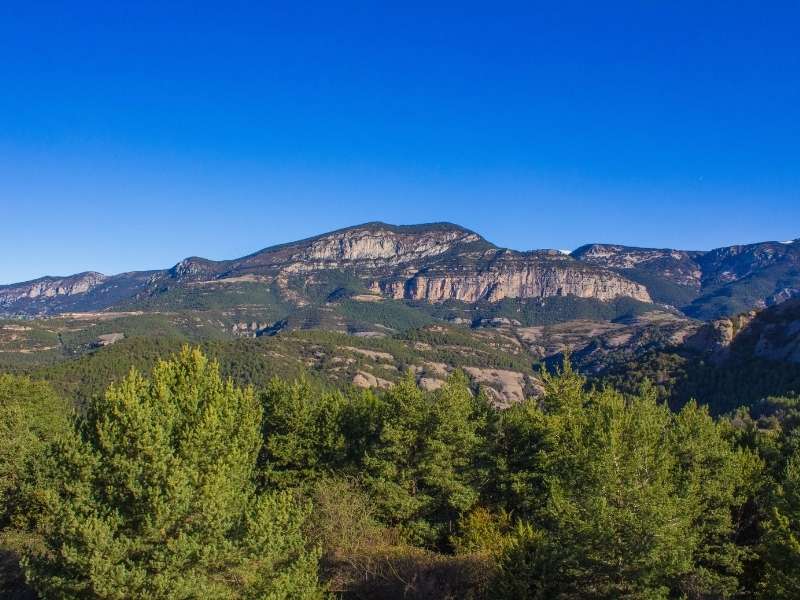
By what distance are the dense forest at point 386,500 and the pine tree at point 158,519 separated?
0.11 metres

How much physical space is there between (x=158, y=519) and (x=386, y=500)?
2006 centimetres

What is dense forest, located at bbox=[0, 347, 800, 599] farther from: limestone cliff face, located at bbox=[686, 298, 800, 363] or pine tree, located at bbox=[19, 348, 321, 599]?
limestone cliff face, located at bbox=[686, 298, 800, 363]

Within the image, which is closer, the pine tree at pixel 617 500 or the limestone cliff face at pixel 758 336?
the pine tree at pixel 617 500

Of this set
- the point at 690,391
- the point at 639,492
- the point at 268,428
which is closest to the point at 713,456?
the point at 639,492

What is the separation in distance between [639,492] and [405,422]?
21.6m

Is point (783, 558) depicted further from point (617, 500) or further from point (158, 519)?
Answer: point (158, 519)

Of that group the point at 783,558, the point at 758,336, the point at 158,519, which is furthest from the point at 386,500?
the point at 758,336

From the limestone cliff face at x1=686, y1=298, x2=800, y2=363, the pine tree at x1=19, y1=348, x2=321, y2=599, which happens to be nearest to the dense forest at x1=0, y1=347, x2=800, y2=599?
the pine tree at x1=19, y1=348, x2=321, y2=599

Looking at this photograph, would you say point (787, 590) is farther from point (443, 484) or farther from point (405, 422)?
point (405, 422)

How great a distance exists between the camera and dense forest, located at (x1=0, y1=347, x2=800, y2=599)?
2455 cm

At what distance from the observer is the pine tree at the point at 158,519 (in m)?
23.4

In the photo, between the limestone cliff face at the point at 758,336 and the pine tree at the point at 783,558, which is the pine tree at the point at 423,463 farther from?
the limestone cliff face at the point at 758,336

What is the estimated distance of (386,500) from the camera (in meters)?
41.3

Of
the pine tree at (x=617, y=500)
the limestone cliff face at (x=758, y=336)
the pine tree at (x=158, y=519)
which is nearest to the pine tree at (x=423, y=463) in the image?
the pine tree at (x=617, y=500)
